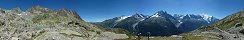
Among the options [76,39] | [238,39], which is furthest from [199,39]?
[76,39]

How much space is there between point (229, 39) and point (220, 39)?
8.01 meters

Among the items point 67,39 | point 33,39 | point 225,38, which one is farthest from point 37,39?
point 225,38

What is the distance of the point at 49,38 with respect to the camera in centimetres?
19512

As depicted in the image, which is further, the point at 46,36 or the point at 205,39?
the point at 46,36

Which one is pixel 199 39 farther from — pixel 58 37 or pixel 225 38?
pixel 58 37

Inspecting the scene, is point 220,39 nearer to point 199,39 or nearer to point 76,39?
point 199,39

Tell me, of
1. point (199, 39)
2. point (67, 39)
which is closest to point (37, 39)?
point (67, 39)

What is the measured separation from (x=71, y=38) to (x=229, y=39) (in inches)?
3337

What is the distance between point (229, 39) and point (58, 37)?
91656mm

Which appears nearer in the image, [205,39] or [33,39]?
[205,39]

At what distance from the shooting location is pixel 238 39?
196 meters

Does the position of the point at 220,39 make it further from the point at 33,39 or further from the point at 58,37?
the point at 33,39

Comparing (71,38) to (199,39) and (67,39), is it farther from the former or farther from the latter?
(199,39)

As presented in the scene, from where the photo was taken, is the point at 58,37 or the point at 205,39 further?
the point at 58,37
